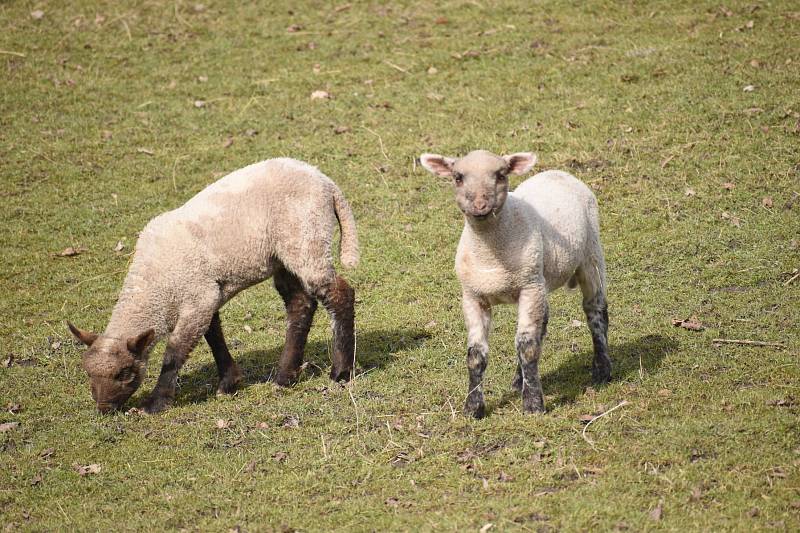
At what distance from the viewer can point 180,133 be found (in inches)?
671

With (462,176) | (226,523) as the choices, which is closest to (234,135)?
(462,176)

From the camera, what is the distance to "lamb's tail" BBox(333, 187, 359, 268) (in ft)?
34.1

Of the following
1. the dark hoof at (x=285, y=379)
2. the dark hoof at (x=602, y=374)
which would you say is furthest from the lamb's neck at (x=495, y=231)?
the dark hoof at (x=285, y=379)

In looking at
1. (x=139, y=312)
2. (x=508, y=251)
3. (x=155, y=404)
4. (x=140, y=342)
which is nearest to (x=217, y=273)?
(x=139, y=312)

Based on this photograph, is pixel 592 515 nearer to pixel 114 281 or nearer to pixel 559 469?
pixel 559 469

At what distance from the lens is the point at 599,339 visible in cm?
943

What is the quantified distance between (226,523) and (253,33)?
46.5 feet

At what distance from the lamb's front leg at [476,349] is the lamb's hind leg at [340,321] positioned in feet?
5.94

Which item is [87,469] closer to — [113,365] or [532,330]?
[113,365]

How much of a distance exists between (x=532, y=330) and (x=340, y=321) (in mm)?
2517

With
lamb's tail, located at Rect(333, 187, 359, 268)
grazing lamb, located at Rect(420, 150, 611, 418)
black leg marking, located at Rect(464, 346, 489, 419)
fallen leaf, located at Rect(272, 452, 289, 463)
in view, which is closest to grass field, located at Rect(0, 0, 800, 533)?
fallen leaf, located at Rect(272, 452, 289, 463)

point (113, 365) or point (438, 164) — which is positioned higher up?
point (438, 164)

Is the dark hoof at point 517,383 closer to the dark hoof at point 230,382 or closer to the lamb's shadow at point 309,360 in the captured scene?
the lamb's shadow at point 309,360

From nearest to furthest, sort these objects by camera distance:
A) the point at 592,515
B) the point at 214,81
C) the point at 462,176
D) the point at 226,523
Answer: the point at 592,515 → the point at 226,523 → the point at 462,176 → the point at 214,81
